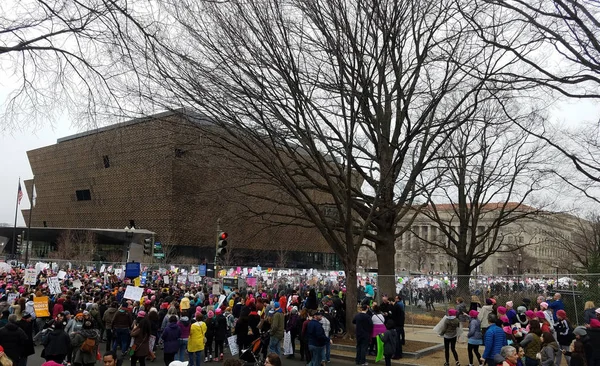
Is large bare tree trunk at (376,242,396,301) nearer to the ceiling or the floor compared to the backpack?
nearer to the ceiling

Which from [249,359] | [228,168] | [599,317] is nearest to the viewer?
[249,359]

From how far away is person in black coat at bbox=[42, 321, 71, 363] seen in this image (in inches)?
396

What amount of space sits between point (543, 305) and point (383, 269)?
7.95m

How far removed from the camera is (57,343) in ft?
33.3

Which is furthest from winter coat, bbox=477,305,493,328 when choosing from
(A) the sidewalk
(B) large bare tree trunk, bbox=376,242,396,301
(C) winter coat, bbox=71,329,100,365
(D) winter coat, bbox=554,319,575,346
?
(C) winter coat, bbox=71,329,100,365

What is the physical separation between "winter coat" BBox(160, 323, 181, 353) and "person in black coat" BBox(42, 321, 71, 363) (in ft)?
7.07

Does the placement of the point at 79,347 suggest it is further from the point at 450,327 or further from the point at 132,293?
the point at 450,327

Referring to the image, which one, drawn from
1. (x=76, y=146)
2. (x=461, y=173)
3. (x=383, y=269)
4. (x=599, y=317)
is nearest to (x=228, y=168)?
(x=383, y=269)

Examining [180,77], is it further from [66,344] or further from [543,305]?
[543,305]

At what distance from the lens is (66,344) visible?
33.6 feet

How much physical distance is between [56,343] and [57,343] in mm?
19

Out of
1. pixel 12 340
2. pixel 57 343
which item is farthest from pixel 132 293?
pixel 12 340

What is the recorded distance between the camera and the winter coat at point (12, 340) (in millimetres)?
9477

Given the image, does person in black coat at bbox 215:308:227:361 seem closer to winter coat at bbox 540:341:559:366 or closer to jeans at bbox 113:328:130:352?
jeans at bbox 113:328:130:352
